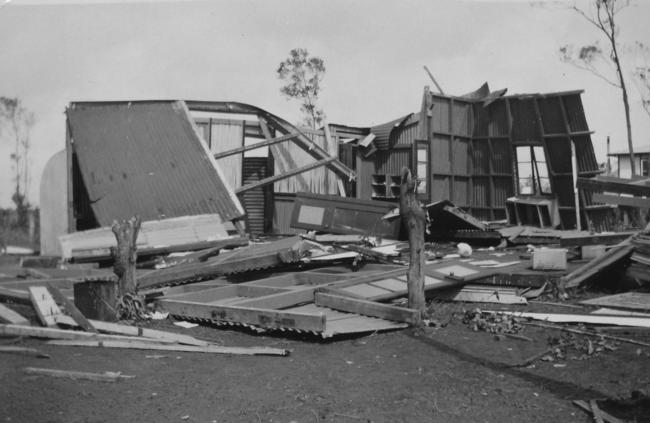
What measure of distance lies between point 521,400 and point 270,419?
1.79 meters

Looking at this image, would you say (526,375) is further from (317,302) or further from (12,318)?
(12,318)

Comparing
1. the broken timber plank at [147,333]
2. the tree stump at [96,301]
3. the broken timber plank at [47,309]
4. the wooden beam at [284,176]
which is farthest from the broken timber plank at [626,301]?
the wooden beam at [284,176]

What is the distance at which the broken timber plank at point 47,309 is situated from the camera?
6785 mm

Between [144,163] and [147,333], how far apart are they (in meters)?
8.06

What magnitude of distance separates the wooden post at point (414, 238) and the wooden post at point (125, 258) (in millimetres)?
3414

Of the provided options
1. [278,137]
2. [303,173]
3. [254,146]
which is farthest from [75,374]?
[303,173]

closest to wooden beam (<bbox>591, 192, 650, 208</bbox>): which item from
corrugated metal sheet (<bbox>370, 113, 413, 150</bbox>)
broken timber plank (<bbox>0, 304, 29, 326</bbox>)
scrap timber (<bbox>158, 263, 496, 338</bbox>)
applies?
scrap timber (<bbox>158, 263, 496, 338</bbox>)

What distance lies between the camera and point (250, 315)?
6738mm

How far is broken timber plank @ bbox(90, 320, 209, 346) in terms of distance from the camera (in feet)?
20.3

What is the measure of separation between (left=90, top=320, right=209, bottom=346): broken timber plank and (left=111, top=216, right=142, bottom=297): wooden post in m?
0.83

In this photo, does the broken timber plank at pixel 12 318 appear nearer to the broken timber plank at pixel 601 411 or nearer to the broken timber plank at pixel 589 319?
the broken timber plank at pixel 589 319

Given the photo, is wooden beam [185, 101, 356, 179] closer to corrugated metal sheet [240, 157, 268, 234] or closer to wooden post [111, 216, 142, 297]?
corrugated metal sheet [240, 157, 268, 234]

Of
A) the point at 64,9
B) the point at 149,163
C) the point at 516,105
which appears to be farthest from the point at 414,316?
the point at 516,105

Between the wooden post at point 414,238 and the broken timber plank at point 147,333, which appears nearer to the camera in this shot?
the broken timber plank at point 147,333
